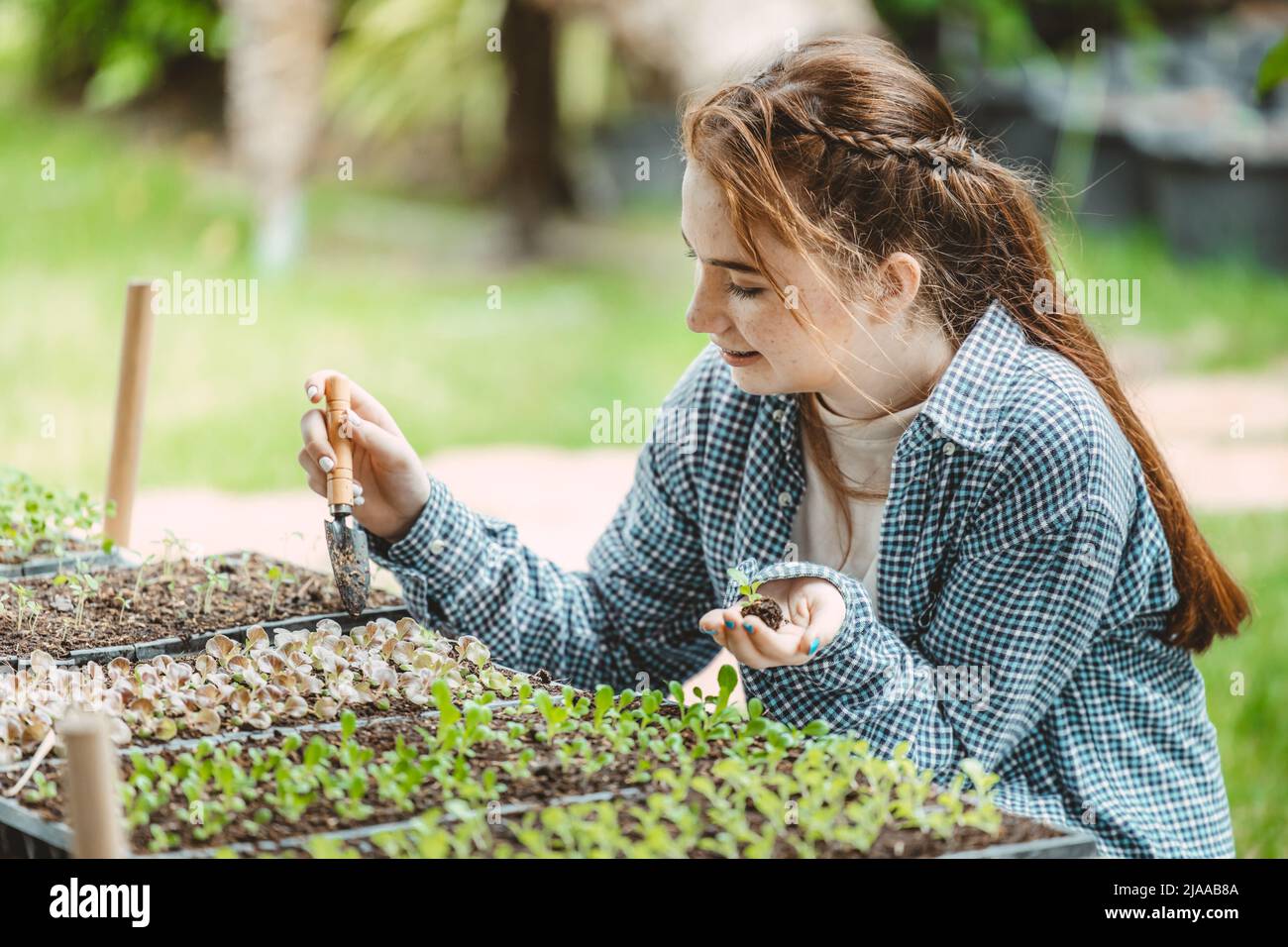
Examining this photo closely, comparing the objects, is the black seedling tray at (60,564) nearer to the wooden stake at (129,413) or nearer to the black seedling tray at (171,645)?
the wooden stake at (129,413)

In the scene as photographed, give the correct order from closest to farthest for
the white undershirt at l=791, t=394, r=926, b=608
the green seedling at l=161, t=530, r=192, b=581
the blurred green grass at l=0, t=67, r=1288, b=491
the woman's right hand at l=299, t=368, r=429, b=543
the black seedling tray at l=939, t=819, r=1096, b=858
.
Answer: the black seedling tray at l=939, t=819, r=1096, b=858
the woman's right hand at l=299, t=368, r=429, b=543
the white undershirt at l=791, t=394, r=926, b=608
the green seedling at l=161, t=530, r=192, b=581
the blurred green grass at l=0, t=67, r=1288, b=491

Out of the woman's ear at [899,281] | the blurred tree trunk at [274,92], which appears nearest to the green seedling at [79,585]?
the woman's ear at [899,281]

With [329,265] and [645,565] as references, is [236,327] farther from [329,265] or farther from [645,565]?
[645,565]

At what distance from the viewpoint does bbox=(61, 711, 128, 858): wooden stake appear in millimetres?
1060

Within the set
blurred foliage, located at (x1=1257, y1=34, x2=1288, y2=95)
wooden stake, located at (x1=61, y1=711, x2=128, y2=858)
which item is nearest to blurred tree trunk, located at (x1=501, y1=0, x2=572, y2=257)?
blurred foliage, located at (x1=1257, y1=34, x2=1288, y2=95)

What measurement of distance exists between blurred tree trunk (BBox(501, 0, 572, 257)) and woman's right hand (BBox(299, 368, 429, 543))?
7337mm

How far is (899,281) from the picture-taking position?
1933mm

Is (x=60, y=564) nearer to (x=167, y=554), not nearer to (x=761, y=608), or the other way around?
(x=167, y=554)

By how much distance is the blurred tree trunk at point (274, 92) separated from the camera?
25.1ft

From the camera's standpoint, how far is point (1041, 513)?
1832mm

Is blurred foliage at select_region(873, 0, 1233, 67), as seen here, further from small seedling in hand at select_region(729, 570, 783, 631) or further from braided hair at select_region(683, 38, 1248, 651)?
small seedling in hand at select_region(729, 570, 783, 631)

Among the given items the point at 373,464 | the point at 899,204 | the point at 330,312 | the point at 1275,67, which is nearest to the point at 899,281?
the point at 899,204

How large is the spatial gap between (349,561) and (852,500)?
674 mm

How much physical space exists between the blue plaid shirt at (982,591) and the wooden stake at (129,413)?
2.32 feet
